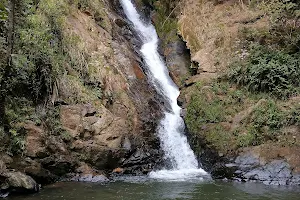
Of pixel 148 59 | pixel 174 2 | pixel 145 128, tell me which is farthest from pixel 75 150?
pixel 174 2

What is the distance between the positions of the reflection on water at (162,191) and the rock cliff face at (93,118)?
1.16 metres

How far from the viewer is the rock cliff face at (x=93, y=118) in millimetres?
12109

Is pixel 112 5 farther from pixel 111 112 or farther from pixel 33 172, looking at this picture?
pixel 33 172

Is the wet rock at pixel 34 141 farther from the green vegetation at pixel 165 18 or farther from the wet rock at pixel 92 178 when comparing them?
→ the green vegetation at pixel 165 18

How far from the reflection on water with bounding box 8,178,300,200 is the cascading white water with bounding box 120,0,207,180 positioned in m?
1.58

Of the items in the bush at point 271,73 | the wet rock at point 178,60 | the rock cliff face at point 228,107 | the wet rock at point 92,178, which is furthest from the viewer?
the wet rock at point 178,60

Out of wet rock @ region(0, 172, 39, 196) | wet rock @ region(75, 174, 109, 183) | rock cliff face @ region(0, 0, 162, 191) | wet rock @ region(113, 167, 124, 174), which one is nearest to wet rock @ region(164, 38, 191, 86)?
rock cliff face @ region(0, 0, 162, 191)

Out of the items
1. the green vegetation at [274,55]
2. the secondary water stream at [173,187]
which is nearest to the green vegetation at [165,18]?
the green vegetation at [274,55]

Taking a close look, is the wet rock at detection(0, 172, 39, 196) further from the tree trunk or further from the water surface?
the tree trunk

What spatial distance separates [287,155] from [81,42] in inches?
397

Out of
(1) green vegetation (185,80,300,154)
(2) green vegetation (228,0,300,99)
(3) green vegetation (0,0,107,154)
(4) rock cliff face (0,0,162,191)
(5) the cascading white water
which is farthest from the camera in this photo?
(2) green vegetation (228,0,300,99)

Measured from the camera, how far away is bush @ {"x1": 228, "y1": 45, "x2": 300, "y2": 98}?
611 inches

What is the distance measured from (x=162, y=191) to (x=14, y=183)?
14.5 ft

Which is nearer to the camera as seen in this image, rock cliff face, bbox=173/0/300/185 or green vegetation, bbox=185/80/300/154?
rock cliff face, bbox=173/0/300/185
